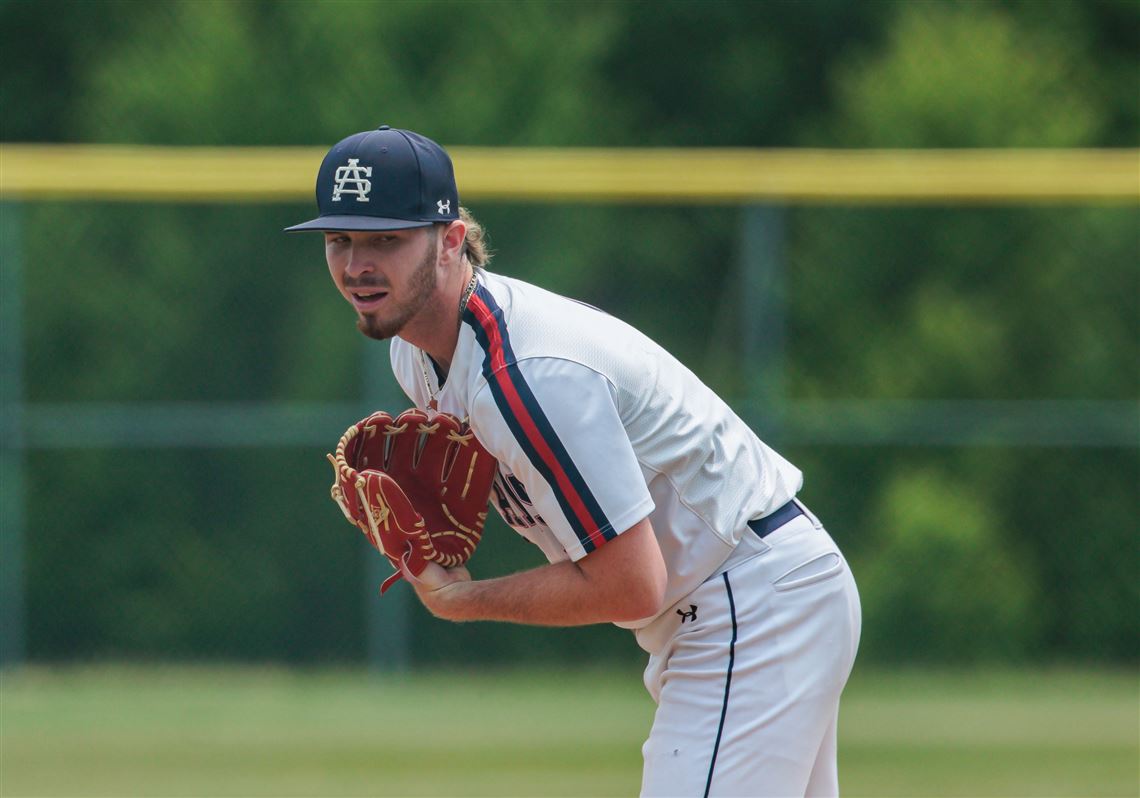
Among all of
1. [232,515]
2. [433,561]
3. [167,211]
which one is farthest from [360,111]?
[433,561]

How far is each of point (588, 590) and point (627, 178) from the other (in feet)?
20.3

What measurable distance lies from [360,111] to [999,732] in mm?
6217

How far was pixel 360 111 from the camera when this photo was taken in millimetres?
11508

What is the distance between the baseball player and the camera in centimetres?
311

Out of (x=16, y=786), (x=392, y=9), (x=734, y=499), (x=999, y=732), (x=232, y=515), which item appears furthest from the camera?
(x=392, y=9)

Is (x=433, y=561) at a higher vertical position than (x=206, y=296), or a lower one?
lower

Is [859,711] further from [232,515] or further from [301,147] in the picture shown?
[301,147]

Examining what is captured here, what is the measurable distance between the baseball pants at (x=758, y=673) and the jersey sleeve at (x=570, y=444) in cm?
44

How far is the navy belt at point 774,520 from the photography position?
3.48m

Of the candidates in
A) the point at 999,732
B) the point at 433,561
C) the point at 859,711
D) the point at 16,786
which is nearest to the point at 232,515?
the point at 16,786

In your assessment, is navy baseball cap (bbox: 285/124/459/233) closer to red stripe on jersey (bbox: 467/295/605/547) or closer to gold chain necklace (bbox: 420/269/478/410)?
gold chain necklace (bbox: 420/269/478/410)

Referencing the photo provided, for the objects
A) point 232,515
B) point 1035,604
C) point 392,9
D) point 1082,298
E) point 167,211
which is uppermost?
point 392,9

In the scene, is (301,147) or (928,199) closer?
(928,199)

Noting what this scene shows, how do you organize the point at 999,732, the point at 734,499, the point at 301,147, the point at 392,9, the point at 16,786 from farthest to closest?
the point at 392,9, the point at 301,147, the point at 999,732, the point at 16,786, the point at 734,499
